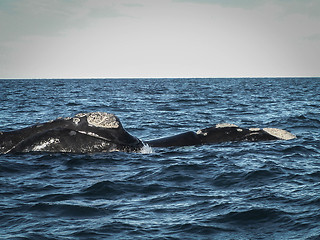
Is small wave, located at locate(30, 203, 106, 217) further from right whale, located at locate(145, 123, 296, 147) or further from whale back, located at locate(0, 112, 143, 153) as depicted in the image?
right whale, located at locate(145, 123, 296, 147)

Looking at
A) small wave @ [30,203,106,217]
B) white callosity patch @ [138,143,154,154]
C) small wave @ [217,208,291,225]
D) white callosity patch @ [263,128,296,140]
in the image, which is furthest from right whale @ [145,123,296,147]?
small wave @ [217,208,291,225]

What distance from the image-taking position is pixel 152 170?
372 inches

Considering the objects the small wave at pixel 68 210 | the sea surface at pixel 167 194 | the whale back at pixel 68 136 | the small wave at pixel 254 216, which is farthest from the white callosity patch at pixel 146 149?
the small wave at pixel 254 216

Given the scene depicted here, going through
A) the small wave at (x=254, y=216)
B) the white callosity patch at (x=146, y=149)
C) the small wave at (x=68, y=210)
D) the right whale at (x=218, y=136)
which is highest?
the right whale at (x=218, y=136)

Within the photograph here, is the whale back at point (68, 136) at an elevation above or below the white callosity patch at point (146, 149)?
above

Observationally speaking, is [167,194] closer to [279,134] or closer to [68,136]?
[68,136]

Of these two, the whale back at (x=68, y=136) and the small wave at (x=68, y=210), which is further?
the whale back at (x=68, y=136)

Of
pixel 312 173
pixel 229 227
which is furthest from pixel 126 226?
pixel 312 173

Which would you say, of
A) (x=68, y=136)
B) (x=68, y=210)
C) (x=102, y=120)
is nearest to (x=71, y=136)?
(x=68, y=136)

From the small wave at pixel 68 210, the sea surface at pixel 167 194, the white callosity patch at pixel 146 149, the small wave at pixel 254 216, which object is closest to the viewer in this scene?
the sea surface at pixel 167 194

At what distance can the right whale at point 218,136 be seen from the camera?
41.8 ft

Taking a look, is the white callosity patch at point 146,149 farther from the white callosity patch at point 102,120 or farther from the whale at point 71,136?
the white callosity patch at point 102,120

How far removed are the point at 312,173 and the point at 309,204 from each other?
2.40m

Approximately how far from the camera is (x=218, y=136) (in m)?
13.2
